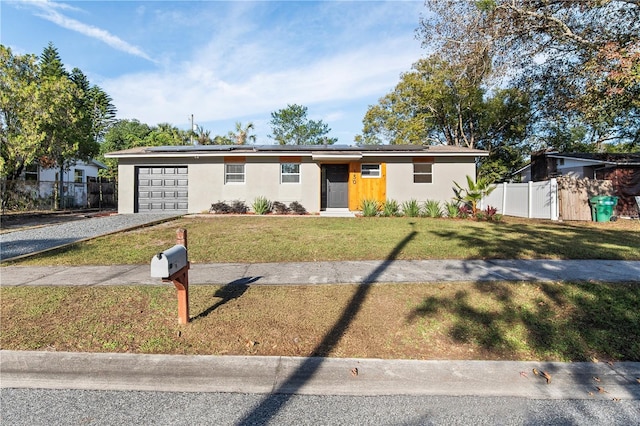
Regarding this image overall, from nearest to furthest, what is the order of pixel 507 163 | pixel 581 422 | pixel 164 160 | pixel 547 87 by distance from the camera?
pixel 581 422
pixel 547 87
pixel 164 160
pixel 507 163

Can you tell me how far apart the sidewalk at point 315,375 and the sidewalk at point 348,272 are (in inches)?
80.6

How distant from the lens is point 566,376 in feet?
9.52

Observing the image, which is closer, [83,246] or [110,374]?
[110,374]

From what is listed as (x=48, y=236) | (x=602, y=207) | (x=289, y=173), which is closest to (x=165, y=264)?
(x=48, y=236)

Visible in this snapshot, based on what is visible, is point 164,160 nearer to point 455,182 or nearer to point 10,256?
point 10,256

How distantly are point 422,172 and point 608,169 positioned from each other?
11.1 metres

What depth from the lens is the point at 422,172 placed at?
51.6ft

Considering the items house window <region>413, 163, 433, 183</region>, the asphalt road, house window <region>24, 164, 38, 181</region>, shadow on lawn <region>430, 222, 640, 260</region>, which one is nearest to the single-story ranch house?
house window <region>413, 163, 433, 183</region>

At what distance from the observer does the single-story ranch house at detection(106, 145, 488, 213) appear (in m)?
15.6

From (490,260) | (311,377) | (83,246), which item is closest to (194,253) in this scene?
(83,246)

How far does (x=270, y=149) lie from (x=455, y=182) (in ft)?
28.7

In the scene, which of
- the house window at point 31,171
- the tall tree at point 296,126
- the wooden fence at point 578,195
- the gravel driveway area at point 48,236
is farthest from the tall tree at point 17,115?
the tall tree at point 296,126

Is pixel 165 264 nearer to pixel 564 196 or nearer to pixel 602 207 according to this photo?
pixel 564 196

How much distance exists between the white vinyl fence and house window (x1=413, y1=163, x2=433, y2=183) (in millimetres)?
4646
